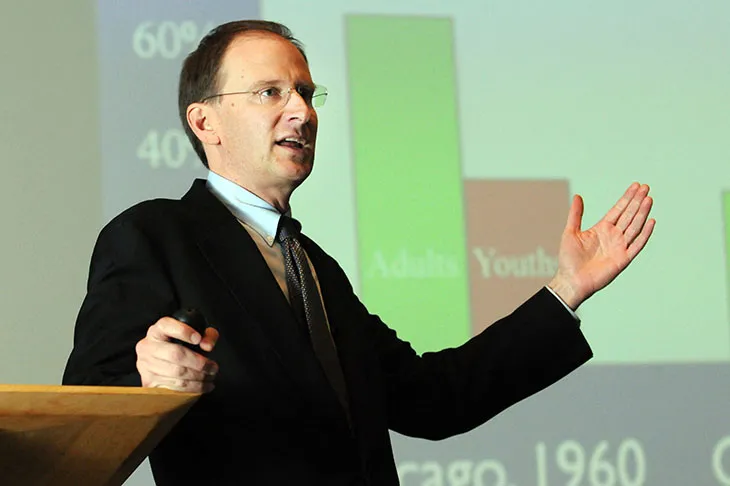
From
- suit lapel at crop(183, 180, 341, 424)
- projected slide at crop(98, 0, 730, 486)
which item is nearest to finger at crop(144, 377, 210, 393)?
suit lapel at crop(183, 180, 341, 424)

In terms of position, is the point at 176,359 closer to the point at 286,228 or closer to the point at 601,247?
the point at 286,228

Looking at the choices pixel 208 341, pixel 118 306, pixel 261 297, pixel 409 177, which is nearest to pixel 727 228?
pixel 409 177

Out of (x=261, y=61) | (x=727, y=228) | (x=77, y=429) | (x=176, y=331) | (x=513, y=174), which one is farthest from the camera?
(x=727, y=228)

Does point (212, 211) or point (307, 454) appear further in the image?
point (212, 211)

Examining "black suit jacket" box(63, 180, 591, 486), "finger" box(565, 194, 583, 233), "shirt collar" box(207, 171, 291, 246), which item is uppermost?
"shirt collar" box(207, 171, 291, 246)

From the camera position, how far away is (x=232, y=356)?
5.63 ft

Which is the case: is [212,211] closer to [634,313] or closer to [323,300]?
[323,300]

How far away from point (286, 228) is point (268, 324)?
25 cm

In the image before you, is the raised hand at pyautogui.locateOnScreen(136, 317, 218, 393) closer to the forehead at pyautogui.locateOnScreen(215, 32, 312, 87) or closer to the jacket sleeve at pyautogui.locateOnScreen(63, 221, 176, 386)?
the jacket sleeve at pyautogui.locateOnScreen(63, 221, 176, 386)

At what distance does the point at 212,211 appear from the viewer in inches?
74.9

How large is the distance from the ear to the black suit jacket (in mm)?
127

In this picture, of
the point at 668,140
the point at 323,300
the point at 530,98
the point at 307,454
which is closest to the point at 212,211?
the point at 323,300

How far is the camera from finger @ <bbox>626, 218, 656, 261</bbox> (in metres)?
2.13

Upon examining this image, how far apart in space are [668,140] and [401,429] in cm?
185
